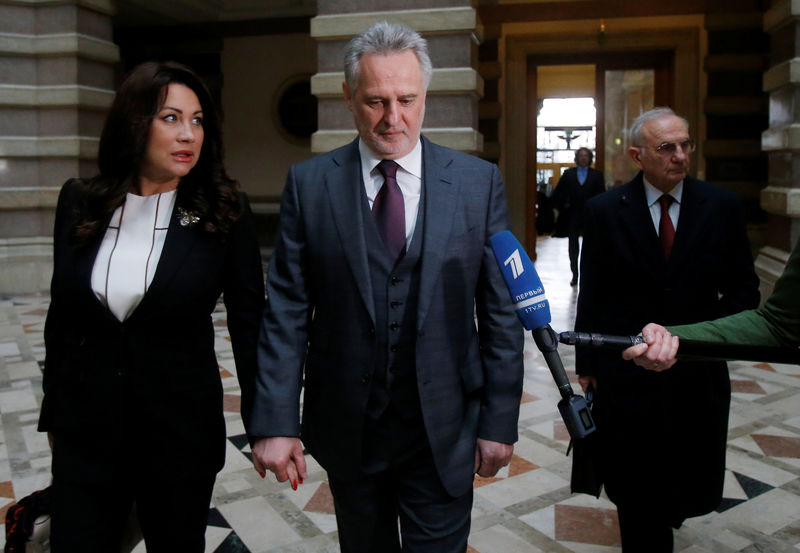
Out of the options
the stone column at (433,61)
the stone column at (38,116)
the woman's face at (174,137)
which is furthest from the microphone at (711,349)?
the stone column at (38,116)

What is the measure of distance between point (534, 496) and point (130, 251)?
2.39 metres

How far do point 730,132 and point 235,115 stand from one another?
27.6 ft

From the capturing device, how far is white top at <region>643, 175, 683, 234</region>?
2.88 metres

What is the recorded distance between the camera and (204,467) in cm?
210

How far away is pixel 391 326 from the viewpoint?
1911 mm

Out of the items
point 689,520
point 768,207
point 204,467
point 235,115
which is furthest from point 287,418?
point 235,115

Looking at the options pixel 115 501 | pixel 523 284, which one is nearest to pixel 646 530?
pixel 523 284

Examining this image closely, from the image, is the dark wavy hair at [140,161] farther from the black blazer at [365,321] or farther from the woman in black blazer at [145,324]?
the black blazer at [365,321]

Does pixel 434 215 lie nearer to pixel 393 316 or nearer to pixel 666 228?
pixel 393 316

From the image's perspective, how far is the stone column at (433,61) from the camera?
7664mm

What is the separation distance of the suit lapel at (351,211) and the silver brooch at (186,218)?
0.42m

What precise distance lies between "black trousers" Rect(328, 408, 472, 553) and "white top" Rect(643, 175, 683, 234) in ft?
4.67

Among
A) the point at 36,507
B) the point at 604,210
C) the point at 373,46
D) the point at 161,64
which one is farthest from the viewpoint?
the point at 604,210

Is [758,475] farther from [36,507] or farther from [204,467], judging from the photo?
[36,507]
